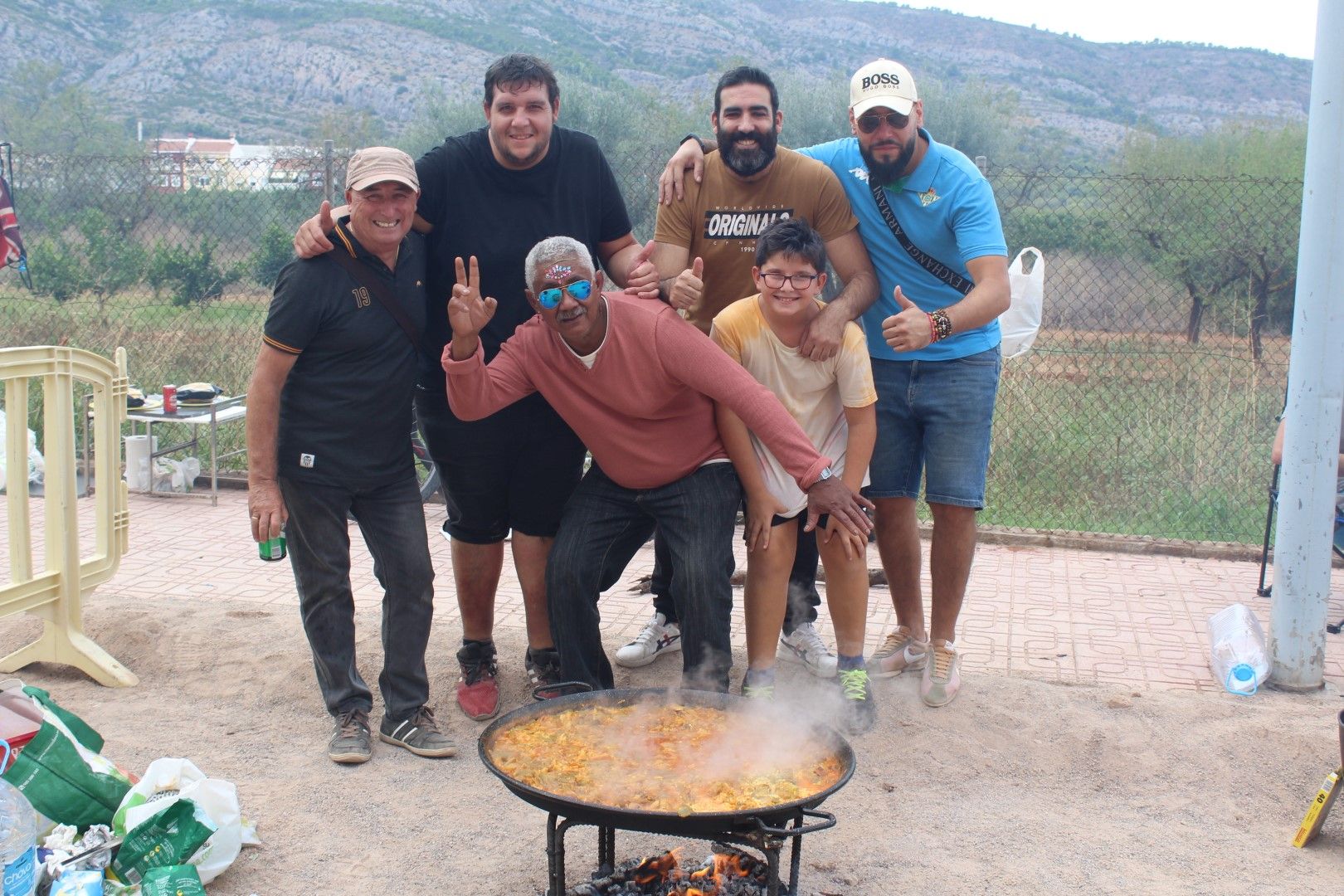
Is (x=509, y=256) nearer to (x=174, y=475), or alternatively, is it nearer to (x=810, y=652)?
(x=810, y=652)

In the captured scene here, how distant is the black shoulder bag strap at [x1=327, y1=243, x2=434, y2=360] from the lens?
3.96m

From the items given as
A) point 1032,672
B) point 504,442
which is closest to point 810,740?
point 504,442

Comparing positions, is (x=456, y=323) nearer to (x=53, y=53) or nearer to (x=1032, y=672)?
(x=1032, y=672)

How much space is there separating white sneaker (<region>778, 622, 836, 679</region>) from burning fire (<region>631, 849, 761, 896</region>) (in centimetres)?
162

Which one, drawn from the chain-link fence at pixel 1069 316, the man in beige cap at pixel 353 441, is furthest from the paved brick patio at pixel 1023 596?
the man in beige cap at pixel 353 441

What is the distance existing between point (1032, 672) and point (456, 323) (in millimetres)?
3074

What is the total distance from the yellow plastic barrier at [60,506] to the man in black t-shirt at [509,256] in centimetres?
166

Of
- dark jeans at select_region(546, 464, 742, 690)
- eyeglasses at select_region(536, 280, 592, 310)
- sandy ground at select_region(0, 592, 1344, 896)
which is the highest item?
eyeglasses at select_region(536, 280, 592, 310)

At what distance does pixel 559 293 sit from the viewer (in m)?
3.78

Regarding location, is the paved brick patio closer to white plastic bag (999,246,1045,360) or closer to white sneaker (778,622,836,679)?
white sneaker (778,622,836,679)

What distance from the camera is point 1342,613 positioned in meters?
6.09

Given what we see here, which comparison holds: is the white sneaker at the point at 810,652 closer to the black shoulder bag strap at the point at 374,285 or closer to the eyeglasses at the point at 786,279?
the eyeglasses at the point at 786,279

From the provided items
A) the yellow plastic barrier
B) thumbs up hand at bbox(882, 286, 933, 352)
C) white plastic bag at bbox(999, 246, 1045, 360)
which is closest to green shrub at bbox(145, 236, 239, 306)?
the yellow plastic barrier

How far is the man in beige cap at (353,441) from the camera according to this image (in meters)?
3.90
